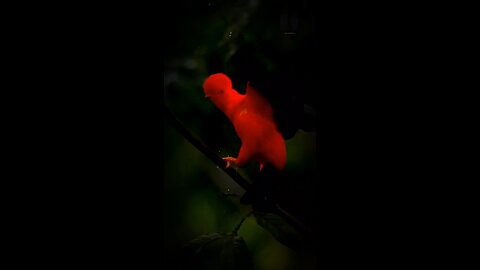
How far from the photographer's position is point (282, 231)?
52.1 inches

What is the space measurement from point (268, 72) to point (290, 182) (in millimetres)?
302

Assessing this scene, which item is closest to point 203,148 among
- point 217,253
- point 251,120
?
point 251,120

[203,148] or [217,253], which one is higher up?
[203,148]

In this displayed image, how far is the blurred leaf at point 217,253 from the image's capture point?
4.36 feet

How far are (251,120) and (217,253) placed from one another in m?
0.38

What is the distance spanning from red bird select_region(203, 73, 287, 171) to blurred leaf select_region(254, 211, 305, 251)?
0.46ft

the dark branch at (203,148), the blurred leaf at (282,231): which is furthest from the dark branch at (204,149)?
the blurred leaf at (282,231)

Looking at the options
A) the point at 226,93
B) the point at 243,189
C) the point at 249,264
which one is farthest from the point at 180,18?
the point at 249,264

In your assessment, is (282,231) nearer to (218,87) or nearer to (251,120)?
(251,120)

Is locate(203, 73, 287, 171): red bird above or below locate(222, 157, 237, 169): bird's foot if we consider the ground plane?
above

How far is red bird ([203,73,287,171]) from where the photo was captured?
1314 millimetres

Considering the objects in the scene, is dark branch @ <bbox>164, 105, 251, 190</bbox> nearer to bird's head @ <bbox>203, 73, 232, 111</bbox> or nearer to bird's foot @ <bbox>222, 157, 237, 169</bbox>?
bird's foot @ <bbox>222, 157, 237, 169</bbox>

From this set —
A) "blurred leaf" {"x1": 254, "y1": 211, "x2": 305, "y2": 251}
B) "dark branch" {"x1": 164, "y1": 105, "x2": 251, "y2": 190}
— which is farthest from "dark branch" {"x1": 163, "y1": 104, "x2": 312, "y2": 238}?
"blurred leaf" {"x1": 254, "y1": 211, "x2": 305, "y2": 251}

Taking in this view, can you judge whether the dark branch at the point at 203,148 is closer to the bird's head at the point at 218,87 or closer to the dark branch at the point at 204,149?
the dark branch at the point at 204,149
